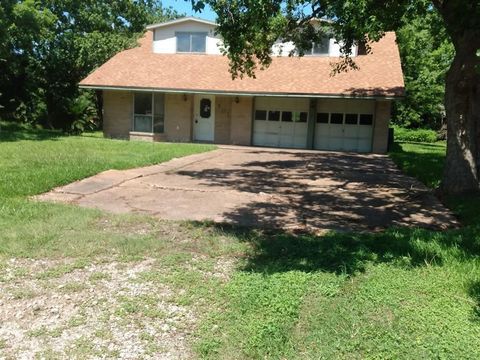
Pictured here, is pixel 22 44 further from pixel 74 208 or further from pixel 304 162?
pixel 74 208

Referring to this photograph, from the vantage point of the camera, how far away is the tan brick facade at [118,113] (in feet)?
76.7

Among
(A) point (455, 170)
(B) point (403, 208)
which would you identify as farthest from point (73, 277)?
(A) point (455, 170)

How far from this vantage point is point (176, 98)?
23.0 meters

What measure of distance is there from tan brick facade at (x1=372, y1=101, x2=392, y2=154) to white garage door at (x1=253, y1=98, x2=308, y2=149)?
318 centimetres

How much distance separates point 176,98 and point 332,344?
20329mm

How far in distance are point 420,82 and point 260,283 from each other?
29100mm

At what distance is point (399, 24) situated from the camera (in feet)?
43.7

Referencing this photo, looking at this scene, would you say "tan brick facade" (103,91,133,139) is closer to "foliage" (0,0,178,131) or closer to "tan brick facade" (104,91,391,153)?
"tan brick facade" (104,91,391,153)

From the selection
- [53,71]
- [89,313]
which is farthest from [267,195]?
[53,71]

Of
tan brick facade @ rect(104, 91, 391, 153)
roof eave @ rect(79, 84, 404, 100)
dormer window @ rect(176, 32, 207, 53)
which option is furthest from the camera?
dormer window @ rect(176, 32, 207, 53)

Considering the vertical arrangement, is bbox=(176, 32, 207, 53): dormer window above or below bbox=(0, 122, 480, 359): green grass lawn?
above

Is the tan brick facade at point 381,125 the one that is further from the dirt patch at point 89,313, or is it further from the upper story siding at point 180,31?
the dirt patch at point 89,313

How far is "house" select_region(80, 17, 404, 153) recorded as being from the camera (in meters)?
21.4

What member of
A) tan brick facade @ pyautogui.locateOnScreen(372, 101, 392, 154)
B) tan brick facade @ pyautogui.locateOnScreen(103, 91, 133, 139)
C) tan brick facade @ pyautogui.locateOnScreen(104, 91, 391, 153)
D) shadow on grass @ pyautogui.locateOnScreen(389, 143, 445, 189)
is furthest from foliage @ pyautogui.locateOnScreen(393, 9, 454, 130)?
tan brick facade @ pyautogui.locateOnScreen(103, 91, 133, 139)
